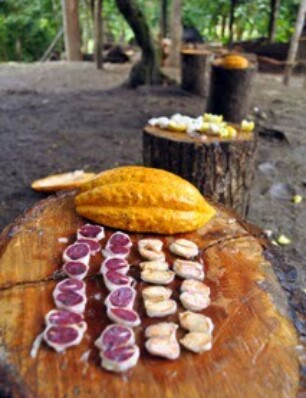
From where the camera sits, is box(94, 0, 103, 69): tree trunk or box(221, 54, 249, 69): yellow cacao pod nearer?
box(221, 54, 249, 69): yellow cacao pod

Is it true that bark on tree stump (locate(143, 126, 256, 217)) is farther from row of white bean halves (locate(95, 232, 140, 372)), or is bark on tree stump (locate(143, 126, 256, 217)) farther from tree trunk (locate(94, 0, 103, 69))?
tree trunk (locate(94, 0, 103, 69))

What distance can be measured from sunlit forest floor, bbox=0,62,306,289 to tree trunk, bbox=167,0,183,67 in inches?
47.7

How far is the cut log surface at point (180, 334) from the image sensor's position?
39.2 inches

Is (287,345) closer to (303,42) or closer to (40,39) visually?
(303,42)

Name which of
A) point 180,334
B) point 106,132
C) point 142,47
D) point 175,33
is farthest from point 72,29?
point 180,334

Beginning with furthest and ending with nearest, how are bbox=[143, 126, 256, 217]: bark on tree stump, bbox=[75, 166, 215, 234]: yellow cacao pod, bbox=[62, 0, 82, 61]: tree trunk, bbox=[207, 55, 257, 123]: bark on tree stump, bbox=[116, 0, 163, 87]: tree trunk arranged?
bbox=[62, 0, 82, 61]: tree trunk, bbox=[116, 0, 163, 87]: tree trunk, bbox=[207, 55, 257, 123]: bark on tree stump, bbox=[143, 126, 256, 217]: bark on tree stump, bbox=[75, 166, 215, 234]: yellow cacao pod

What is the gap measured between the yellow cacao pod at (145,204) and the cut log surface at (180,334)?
0.18ft

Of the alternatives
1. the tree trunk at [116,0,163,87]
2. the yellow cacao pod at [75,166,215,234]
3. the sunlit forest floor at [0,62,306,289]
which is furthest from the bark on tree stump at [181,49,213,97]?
the yellow cacao pod at [75,166,215,234]

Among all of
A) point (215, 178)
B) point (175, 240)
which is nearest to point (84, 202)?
point (175, 240)

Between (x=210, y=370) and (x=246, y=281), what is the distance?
40cm

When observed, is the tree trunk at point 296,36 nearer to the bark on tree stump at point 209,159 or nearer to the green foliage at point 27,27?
the bark on tree stump at point 209,159

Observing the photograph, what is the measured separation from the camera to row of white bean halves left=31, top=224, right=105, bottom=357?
1.09 meters

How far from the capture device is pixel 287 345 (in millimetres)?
1125

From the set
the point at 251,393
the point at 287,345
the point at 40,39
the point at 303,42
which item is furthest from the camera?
the point at 40,39
